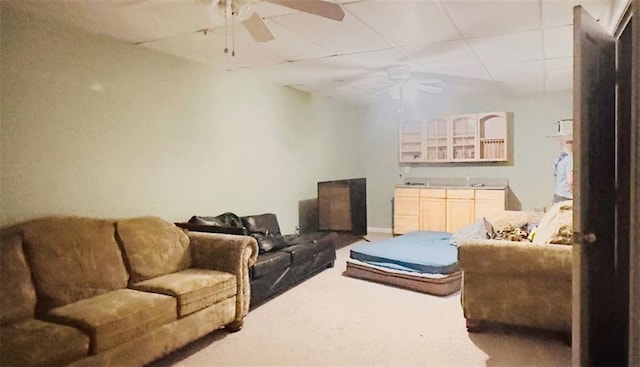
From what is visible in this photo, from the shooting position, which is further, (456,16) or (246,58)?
(246,58)

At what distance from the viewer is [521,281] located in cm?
316

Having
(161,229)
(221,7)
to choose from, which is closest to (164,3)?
(221,7)

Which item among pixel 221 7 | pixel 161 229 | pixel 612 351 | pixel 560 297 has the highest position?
pixel 221 7

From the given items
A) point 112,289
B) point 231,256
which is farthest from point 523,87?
point 112,289

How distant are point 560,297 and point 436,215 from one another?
13.4 feet

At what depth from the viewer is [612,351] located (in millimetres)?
2699

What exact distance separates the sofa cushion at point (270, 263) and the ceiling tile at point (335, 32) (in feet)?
6.67

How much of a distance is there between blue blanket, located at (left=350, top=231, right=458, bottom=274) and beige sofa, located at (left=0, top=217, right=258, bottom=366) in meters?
1.64

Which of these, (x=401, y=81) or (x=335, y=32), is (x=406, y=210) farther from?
(x=335, y=32)

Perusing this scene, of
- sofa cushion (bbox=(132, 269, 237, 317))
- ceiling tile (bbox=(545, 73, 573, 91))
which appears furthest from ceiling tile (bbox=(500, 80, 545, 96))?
sofa cushion (bbox=(132, 269, 237, 317))

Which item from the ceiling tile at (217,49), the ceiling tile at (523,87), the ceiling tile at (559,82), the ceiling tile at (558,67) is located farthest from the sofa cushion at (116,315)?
the ceiling tile at (559,82)

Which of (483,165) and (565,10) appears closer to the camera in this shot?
(565,10)

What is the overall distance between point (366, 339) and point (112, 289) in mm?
1910

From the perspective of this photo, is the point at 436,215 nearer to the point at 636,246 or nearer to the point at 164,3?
the point at 636,246
